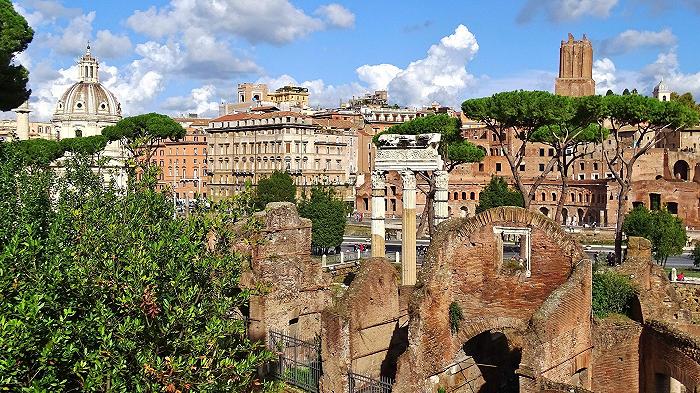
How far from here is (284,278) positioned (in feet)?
46.2

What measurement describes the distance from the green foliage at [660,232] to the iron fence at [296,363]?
663 inches

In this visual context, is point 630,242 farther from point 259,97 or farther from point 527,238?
point 259,97

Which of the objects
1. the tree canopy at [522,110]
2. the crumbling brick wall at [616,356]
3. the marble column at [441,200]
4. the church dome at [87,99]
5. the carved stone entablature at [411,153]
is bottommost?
the crumbling brick wall at [616,356]

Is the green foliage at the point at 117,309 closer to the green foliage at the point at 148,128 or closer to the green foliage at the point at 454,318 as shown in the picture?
the green foliage at the point at 454,318

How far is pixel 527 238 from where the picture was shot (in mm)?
10672

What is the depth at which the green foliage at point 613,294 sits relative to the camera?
12250 mm

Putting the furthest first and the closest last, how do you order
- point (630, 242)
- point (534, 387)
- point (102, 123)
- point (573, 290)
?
1. point (102, 123)
2. point (630, 242)
3. point (573, 290)
4. point (534, 387)

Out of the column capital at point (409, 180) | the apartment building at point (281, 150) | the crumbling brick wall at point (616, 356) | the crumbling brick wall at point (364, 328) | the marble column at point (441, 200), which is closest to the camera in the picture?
the crumbling brick wall at point (616, 356)

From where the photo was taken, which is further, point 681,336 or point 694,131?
point 694,131

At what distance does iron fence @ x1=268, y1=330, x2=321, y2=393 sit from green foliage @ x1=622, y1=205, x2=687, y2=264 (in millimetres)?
16831

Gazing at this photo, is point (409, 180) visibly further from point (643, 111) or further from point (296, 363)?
point (643, 111)

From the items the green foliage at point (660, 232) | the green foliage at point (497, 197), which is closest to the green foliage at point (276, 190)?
the green foliage at point (497, 197)

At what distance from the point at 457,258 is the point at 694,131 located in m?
50.6

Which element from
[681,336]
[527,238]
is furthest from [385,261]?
[681,336]
